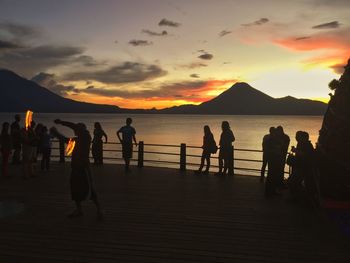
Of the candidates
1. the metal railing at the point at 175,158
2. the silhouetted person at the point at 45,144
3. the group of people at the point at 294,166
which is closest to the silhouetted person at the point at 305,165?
the group of people at the point at 294,166

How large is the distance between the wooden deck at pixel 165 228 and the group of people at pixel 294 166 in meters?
0.42

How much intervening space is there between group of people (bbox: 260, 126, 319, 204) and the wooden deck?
1.38 feet

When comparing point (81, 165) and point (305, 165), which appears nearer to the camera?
point (81, 165)

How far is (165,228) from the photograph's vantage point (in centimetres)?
712

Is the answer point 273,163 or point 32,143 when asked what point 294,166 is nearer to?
point 273,163

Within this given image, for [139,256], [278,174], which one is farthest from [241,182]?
[139,256]

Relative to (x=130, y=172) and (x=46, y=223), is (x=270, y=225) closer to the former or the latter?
(x=46, y=223)

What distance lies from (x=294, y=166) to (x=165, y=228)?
12.3 feet

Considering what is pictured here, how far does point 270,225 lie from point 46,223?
4.46 m

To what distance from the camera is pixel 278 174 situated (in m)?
10.2

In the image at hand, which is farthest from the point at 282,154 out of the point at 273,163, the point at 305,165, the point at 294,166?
the point at 305,165

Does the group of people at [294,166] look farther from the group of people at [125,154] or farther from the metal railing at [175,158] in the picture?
the metal railing at [175,158]

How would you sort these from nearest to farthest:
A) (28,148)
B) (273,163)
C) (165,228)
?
(165,228), (273,163), (28,148)

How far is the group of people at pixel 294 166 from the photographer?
338 inches
